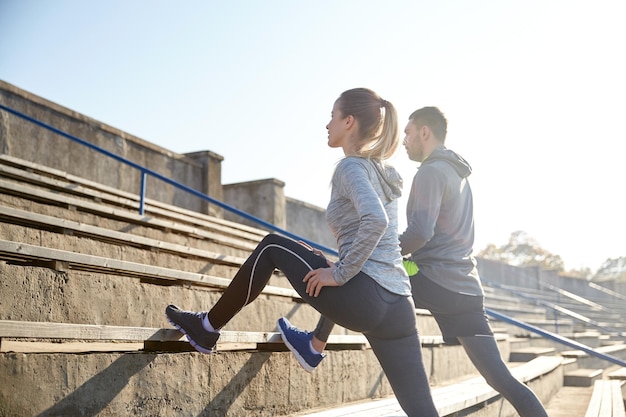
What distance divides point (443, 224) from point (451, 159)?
32 centimetres

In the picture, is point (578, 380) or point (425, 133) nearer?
point (425, 133)

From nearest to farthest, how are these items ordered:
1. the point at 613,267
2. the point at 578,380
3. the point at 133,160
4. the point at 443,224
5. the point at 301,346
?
the point at 301,346 → the point at 443,224 → the point at 578,380 → the point at 133,160 → the point at 613,267

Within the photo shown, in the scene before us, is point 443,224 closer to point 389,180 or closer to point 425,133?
point 425,133

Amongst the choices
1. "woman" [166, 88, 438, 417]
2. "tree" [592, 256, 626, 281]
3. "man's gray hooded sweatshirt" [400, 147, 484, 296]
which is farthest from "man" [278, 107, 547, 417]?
"tree" [592, 256, 626, 281]

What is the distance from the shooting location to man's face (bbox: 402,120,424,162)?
10.00 feet

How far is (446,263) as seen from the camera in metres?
2.84

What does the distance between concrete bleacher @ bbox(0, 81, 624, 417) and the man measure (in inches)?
15.4

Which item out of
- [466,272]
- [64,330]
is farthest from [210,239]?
[64,330]

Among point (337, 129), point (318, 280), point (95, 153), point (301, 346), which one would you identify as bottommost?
point (301, 346)

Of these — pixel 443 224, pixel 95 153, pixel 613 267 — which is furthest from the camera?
pixel 613 267

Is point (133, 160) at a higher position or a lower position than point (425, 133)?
higher

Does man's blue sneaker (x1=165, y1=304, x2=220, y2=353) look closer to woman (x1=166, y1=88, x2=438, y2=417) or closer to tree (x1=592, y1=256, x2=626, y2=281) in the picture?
woman (x1=166, y1=88, x2=438, y2=417)

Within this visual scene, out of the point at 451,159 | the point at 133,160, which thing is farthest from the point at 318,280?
the point at 133,160

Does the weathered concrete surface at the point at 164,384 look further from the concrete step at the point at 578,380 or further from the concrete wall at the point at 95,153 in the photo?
the concrete wall at the point at 95,153
